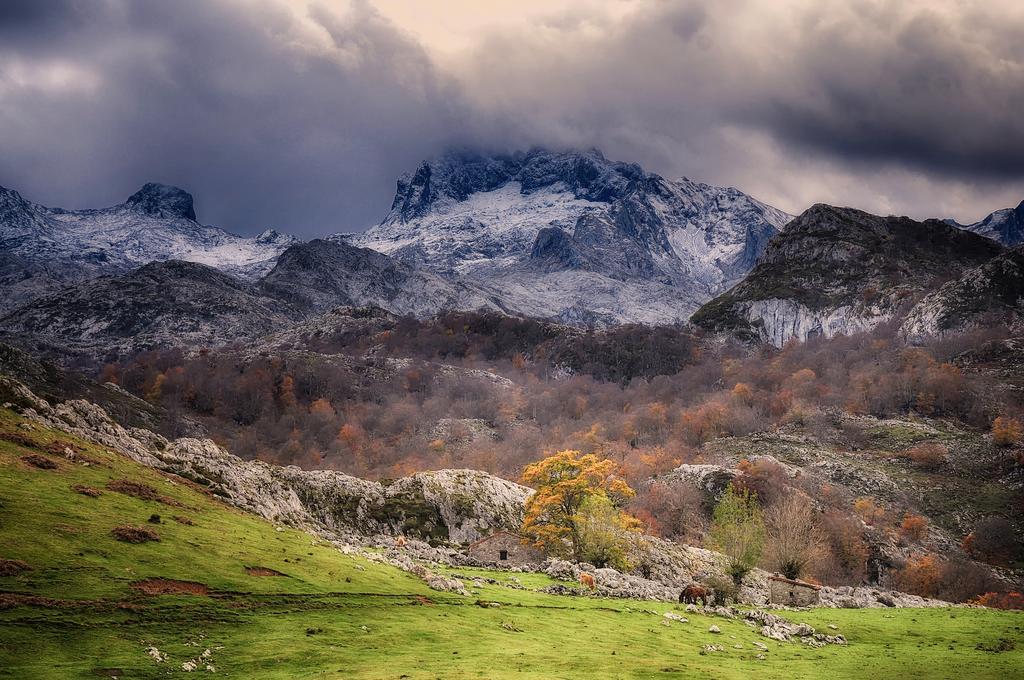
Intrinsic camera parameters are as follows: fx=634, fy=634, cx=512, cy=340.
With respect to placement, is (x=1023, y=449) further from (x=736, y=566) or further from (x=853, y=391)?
(x=736, y=566)

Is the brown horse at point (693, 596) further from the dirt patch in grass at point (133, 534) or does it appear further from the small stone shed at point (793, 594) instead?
the dirt patch in grass at point (133, 534)

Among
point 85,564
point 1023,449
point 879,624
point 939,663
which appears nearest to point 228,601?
point 85,564

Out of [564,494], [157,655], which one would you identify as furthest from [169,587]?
[564,494]

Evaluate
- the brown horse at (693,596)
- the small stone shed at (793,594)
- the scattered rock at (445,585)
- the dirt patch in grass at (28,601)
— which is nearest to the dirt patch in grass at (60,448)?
the dirt patch in grass at (28,601)

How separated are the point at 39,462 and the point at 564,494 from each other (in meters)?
45.3

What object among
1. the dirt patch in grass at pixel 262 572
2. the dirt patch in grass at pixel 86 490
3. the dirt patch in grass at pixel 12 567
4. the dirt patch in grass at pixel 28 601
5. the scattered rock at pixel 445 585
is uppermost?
the dirt patch in grass at pixel 86 490

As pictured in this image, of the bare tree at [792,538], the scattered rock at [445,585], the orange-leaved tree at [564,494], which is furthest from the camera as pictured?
the bare tree at [792,538]

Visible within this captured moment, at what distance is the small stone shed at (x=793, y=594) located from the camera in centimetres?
5634

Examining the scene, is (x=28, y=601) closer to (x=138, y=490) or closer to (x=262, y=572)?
(x=262, y=572)

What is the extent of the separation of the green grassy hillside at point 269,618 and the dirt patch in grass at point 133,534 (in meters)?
0.26

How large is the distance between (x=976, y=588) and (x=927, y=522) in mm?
23789

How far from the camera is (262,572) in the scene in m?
29.3

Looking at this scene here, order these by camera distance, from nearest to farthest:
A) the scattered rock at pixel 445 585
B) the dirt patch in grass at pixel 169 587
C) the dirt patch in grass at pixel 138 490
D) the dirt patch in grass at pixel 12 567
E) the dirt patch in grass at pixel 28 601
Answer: the dirt patch in grass at pixel 28 601
the dirt patch in grass at pixel 12 567
the dirt patch in grass at pixel 169 587
the dirt patch in grass at pixel 138 490
the scattered rock at pixel 445 585

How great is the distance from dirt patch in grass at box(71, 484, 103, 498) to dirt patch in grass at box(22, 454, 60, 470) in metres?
2.02
